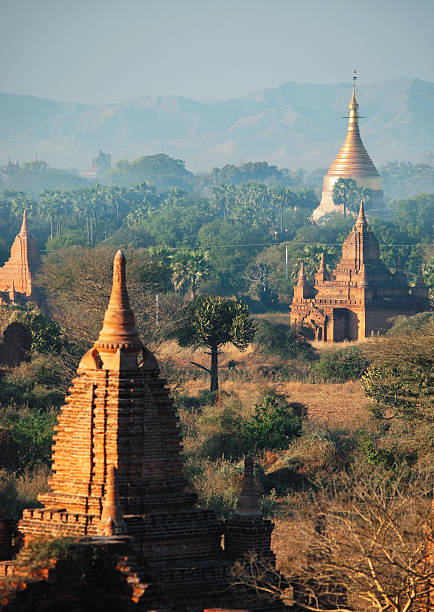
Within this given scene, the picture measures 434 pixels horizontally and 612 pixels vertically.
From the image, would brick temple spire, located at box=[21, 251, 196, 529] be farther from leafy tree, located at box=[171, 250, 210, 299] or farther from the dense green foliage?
the dense green foliage

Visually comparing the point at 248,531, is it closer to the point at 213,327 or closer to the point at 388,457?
the point at 388,457

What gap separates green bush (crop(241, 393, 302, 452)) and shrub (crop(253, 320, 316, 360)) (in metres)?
21.4

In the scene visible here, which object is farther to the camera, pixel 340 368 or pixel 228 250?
pixel 228 250

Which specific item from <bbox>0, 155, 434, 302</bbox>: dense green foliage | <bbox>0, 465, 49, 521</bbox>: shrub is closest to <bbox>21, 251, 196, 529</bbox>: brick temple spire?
<bbox>0, 465, 49, 521</bbox>: shrub

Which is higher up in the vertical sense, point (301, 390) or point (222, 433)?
point (222, 433)

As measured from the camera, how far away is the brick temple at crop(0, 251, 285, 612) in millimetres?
21344

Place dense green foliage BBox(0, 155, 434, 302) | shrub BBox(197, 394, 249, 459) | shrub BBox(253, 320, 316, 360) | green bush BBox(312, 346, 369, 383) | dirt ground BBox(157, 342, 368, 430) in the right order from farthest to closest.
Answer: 1. dense green foliage BBox(0, 155, 434, 302)
2. shrub BBox(253, 320, 316, 360)
3. green bush BBox(312, 346, 369, 383)
4. dirt ground BBox(157, 342, 368, 430)
5. shrub BBox(197, 394, 249, 459)

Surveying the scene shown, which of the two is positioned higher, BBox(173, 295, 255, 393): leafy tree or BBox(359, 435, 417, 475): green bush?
BBox(173, 295, 255, 393): leafy tree

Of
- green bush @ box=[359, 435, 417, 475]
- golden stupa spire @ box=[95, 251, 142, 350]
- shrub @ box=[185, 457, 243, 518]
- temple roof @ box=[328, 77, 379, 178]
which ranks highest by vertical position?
temple roof @ box=[328, 77, 379, 178]

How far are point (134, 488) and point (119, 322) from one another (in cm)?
261

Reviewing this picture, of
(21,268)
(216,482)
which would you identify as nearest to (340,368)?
(216,482)

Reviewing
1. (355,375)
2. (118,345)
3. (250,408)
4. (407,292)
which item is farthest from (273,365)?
(118,345)

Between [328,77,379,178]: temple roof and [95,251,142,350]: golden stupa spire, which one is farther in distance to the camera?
[328,77,379,178]: temple roof

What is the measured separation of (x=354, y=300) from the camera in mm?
88188
